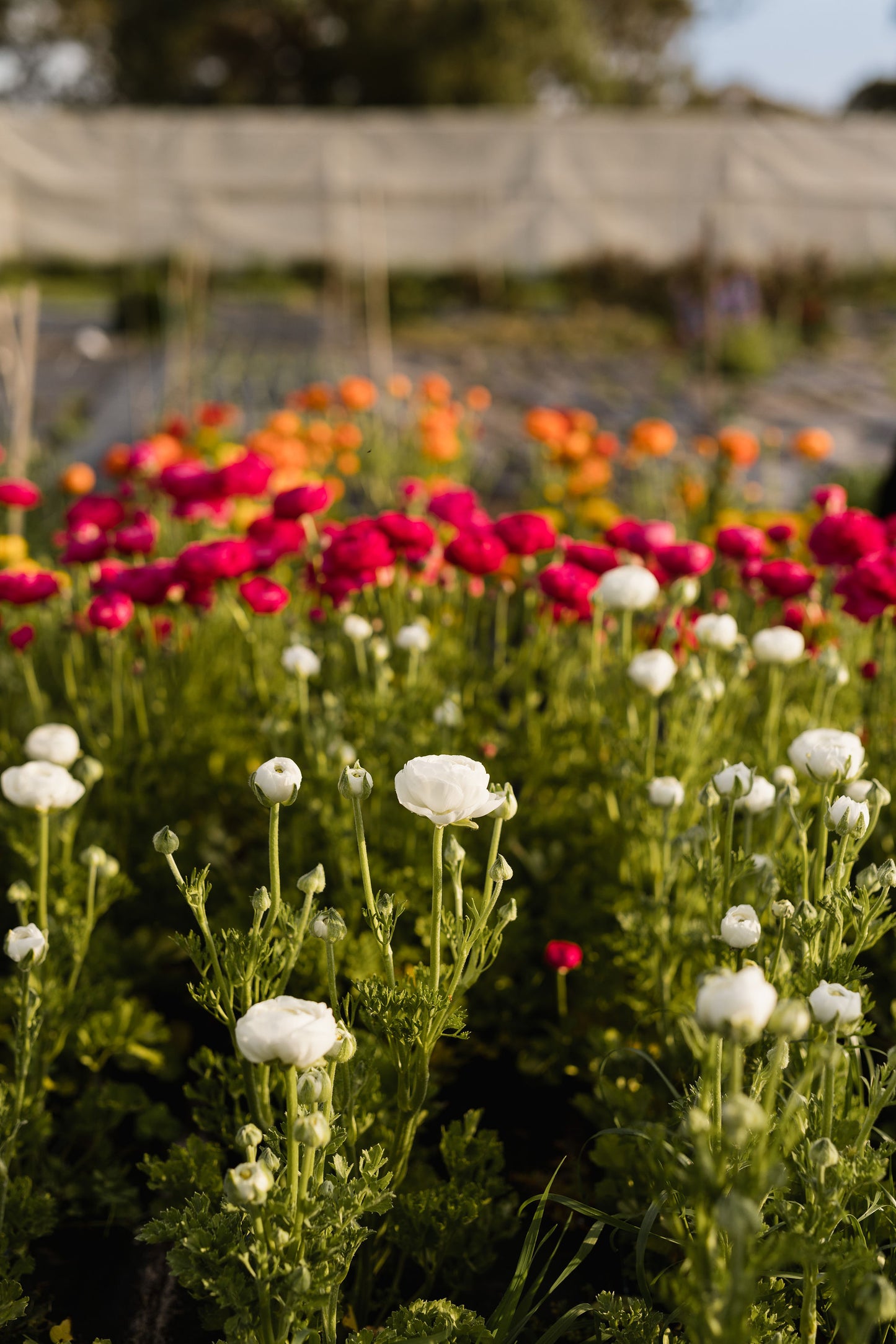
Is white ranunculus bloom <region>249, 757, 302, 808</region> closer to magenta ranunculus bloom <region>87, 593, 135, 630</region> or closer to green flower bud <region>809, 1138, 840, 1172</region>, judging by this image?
green flower bud <region>809, 1138, 840, 1172</region>

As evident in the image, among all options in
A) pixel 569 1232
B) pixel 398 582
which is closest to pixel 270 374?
pixel 398 582

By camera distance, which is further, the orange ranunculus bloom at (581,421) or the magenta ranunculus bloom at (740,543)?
the orange ranunculus bloom at (581,421)

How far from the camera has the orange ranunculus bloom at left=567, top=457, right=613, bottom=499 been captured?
3.86 meters

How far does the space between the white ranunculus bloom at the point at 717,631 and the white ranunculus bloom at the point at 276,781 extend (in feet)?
3.15

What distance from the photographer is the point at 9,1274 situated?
1463 millimetres

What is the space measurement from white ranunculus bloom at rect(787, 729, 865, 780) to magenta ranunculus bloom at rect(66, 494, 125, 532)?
1712 mm

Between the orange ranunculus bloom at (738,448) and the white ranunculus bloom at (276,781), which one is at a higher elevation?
the white ranunculus bloom at (276,781)

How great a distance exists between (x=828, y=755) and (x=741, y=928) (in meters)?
0.26

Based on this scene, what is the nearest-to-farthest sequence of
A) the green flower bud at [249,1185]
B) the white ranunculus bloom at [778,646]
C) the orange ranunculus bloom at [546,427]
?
the green flower bud at [249,1185]
the white ranunculus bloom at [778,646]
the orange ranunculus bloom at [546,427]

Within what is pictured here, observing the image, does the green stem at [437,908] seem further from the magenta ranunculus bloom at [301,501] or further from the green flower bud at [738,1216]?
the magenta ranunculus bloom at [301,501]

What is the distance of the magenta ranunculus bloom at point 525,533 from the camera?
2240 millimetres

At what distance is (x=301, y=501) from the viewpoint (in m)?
2.33

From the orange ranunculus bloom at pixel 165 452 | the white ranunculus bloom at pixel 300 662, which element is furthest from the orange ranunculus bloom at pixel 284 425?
the white ranunculus bloom at pixel 300 662

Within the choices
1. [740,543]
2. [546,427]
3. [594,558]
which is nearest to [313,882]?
[594,558]
